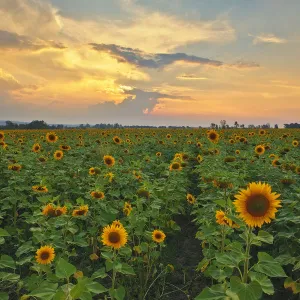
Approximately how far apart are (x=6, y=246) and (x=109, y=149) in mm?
5854

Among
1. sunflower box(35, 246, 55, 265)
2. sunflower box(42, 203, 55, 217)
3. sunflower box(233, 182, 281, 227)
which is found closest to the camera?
sunflower box(233, 182, 281, 227)

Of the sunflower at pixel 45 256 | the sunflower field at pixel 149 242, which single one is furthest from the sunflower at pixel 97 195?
the sunflower at pixel 45 256

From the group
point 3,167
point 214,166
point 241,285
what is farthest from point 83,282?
point 3,167

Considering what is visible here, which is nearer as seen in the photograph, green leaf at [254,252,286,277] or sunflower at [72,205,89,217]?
green leaf at [254,252,286,277]

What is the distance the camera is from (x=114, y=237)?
3551 millimetres

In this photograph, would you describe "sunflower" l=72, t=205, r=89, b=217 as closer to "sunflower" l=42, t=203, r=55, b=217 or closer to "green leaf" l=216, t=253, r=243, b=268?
"sunflower" l=42, t=203, r=55, b=217

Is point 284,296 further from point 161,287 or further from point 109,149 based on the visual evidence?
point 109,149

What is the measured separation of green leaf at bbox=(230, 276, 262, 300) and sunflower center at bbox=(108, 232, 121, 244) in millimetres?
1473

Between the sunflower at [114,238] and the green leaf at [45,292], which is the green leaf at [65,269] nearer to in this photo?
the green leaf at [45,292]

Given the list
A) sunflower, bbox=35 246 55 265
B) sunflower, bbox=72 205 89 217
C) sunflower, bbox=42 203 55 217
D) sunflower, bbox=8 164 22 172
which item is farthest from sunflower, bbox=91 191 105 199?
sunflower, bbox=8 164 22 172

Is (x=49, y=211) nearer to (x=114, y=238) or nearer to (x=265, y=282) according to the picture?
(x=114, y=238)

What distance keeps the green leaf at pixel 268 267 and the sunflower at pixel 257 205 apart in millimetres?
265

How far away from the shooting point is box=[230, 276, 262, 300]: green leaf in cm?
229

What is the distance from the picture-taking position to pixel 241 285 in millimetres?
2357
